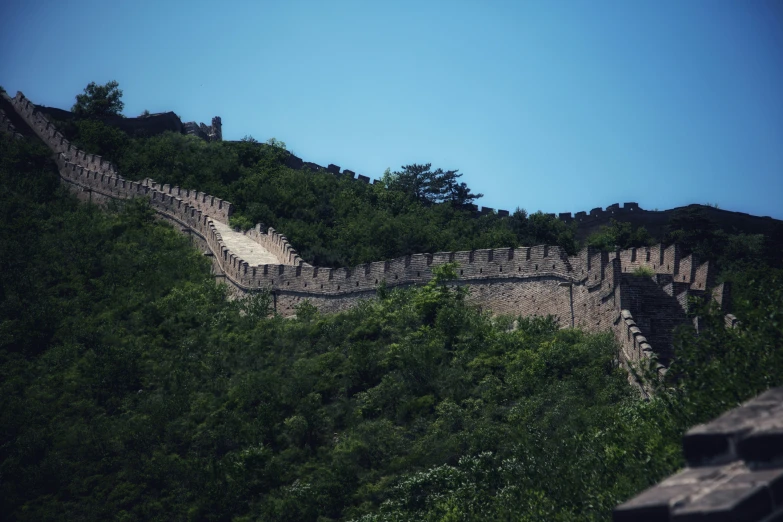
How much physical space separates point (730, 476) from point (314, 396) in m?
23.7

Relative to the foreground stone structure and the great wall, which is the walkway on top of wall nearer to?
the great wall

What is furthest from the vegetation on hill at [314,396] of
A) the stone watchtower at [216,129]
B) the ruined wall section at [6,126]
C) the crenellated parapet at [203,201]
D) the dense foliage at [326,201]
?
the stone watchtower at [216,129]

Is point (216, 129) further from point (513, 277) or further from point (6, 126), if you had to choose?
point (513, 277)

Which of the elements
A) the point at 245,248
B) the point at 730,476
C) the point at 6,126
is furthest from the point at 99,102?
the point at 730,476

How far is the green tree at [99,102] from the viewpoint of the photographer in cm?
5972

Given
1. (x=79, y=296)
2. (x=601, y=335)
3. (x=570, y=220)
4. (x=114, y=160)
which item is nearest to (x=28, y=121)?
(x=114, y=160)

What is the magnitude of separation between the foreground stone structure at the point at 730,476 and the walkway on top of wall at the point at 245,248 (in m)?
32.1

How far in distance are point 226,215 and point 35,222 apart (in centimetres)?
679

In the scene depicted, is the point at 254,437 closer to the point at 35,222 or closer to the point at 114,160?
the point at 35,222

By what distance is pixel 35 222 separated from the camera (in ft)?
149

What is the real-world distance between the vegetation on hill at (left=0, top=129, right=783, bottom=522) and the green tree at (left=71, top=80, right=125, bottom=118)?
55.8 ft

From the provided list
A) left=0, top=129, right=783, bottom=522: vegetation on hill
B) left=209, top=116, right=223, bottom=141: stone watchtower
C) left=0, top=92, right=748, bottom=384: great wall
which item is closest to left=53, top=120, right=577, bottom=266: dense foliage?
left=0, top=129, right=783, bottom=522: vegetation on hill

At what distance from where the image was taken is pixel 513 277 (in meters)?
31.4

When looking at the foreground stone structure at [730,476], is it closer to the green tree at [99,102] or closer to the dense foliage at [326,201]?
the dense foliage at [326,201]
